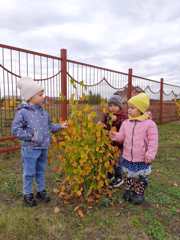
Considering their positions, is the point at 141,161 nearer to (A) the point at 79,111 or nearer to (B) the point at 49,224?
(A) the point at 79,111

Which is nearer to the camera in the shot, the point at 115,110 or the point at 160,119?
the point at 115,110

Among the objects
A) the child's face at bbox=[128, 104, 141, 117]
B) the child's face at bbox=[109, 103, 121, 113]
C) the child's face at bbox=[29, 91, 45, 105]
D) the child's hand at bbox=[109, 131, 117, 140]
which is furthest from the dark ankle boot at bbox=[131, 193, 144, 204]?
the child's face at bbox=[29, 91, 45, 105]

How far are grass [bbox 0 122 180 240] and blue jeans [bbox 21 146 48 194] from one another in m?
0.22

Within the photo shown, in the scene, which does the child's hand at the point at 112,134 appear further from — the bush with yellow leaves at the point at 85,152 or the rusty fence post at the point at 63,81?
the rusty fence post at the point at 63,81

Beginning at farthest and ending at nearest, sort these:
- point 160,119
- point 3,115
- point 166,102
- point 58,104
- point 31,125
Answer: point 166,102
point 160,119
point 58,104
point 3,115
point 31,125

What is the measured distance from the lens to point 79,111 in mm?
2896

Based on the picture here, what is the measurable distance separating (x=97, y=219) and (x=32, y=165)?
0.81 m

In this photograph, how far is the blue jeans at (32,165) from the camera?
2.90 metres

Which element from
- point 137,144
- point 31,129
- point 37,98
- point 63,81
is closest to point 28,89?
point 37,98

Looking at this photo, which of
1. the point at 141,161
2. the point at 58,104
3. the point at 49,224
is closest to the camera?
the point at 49,224

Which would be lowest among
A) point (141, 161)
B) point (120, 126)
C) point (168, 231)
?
point (168, 231)

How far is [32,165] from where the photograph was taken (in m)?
2.92

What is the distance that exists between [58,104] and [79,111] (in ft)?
10.4

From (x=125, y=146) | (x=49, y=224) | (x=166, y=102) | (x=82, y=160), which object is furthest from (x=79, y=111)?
(x=166, y=102)
